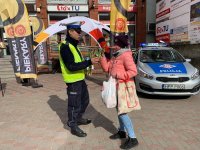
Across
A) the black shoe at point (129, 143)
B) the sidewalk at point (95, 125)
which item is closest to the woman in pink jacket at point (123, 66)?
the black shoe at point (129, 143)

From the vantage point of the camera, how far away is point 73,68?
13.2 ft

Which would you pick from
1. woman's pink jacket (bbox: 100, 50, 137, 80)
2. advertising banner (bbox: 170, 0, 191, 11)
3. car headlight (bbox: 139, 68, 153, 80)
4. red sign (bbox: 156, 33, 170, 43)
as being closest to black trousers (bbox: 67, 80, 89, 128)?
woman's pink jacket (bbox: 100, 50, 137, 80)

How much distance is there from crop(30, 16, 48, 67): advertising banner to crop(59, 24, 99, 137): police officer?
9.64 meters

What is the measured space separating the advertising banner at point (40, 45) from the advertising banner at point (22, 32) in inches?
167

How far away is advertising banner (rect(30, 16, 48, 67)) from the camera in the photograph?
1330 cm

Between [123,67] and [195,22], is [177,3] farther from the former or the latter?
[123,67]

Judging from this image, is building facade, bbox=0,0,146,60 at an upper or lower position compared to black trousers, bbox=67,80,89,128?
upper

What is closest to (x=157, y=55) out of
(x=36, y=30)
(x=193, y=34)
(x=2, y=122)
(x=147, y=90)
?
(x=147, y=90)

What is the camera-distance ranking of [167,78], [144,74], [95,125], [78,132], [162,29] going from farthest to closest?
1. [162,29]
2. [144,74]
3. [167,78]
4. [95,125]
5. [78,132]

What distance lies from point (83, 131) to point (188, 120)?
228cm

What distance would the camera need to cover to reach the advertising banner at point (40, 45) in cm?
1330

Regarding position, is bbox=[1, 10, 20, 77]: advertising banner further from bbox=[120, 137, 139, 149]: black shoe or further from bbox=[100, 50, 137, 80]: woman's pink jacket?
bbox=[120, 137, 139, 149]: black shoe

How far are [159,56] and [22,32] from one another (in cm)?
501

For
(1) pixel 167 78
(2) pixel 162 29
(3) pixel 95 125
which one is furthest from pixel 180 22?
(3) pixel 95 125
